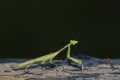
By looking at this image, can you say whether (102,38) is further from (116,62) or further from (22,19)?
(22,19)

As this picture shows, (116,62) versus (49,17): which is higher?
(49,17)

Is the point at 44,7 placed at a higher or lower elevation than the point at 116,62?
higher

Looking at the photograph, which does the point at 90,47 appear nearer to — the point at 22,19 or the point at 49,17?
the point at 49,17

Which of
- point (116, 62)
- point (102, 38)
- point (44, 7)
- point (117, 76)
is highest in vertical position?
point (44, 7)

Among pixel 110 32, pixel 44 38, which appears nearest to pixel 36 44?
pixel 44 38

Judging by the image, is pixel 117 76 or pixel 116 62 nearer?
pixel 117 76

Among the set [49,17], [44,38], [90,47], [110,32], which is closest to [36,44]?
[44,38]
